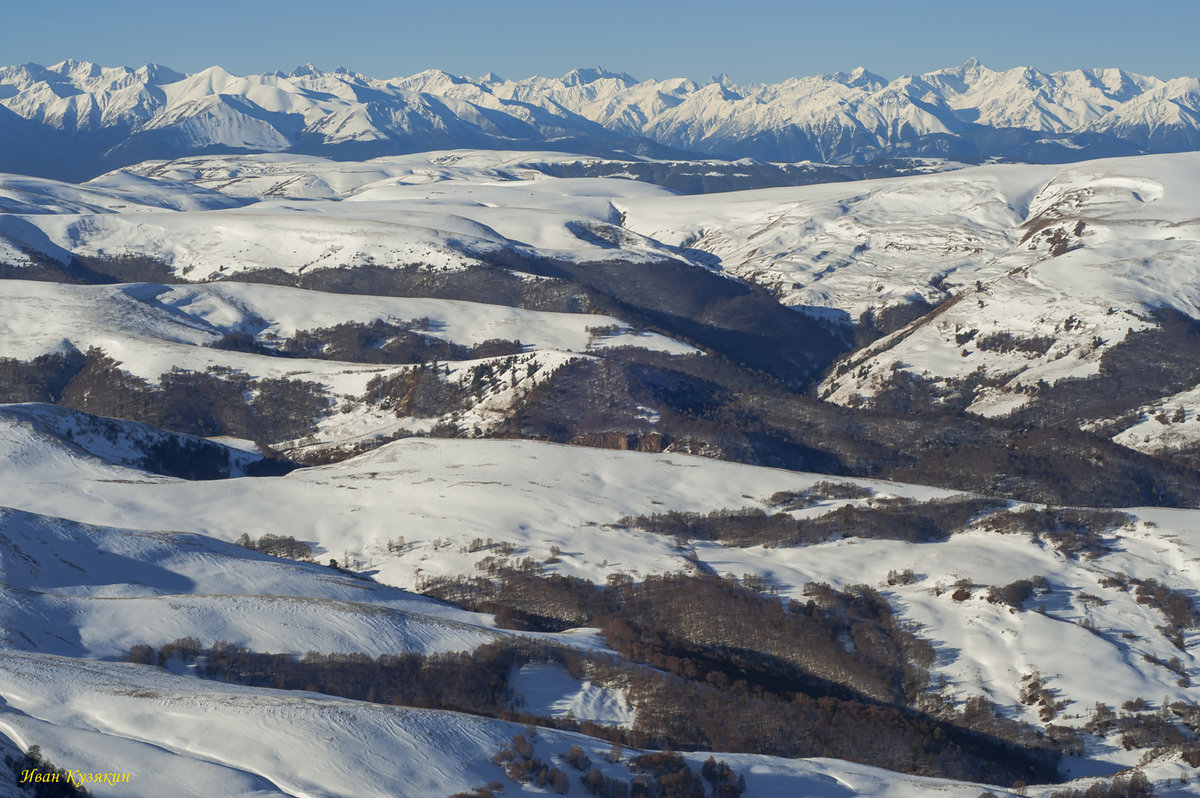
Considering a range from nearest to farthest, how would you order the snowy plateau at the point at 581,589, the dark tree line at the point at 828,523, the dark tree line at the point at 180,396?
the snowy plateau at the point at 581,589 → the dark tree line at the point at 828,523 → the dark tree line at the point at 180,396

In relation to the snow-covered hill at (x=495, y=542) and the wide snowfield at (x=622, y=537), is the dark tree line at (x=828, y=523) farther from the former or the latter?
the wide snowfield at (x=622, y=537)

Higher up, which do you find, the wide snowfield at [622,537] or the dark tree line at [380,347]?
the dark tree line at [380,347]

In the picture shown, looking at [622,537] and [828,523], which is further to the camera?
[828,523]

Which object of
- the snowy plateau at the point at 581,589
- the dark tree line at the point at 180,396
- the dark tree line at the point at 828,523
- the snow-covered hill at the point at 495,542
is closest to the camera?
the snowy plateau at the point at 581,589

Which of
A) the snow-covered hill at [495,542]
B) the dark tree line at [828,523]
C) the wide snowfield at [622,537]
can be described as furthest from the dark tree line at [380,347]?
the dark tree line at [828,523]

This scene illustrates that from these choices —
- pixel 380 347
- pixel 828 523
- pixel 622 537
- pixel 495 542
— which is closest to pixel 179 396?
pixel 380 347

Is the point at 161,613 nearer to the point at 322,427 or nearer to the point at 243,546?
the point at 243,546

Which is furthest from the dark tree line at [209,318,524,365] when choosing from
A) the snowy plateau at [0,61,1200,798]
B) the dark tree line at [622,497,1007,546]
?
the dark tree line at [622,497,1007,546]

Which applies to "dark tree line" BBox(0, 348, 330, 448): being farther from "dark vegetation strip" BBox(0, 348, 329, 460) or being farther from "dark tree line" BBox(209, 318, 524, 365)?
"dark tree line" BBox(209, 318, 524, 365)

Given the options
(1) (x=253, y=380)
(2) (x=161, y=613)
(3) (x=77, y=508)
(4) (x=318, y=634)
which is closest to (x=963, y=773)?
(4) (x=318, y=634)

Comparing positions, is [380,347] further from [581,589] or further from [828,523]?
[581,589]

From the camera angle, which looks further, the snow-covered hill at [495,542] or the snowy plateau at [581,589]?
the snow-covered hill at [495,542]

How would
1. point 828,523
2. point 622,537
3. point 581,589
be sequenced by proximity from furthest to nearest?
point 828,523
point 622,537
point 581,589
